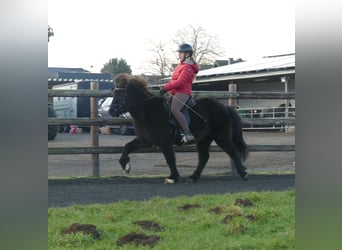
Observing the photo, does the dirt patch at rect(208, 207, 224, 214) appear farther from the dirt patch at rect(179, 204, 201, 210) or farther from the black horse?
the black horse

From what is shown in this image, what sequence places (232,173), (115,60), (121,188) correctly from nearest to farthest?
(121,188), (232,173), (115,60)

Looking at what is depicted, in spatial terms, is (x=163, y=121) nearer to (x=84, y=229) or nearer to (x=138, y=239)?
(x=84, y=229)

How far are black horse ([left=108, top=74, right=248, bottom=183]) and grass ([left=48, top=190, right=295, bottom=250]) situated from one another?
210 cm

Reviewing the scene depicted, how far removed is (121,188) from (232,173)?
2.56 meters

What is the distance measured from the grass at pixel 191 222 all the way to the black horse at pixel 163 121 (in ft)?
6.89

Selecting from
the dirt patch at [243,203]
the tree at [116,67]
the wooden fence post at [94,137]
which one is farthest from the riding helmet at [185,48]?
the tree at [116,67]

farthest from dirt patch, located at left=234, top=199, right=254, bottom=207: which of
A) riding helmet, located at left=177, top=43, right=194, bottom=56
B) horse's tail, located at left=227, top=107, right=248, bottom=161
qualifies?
horse's tail, located at left=227, top=107, right=248, bottom=161

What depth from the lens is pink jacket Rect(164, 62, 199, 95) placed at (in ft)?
24.9

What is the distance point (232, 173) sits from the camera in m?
8.83

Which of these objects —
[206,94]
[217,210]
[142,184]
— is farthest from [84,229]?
[206,94]
